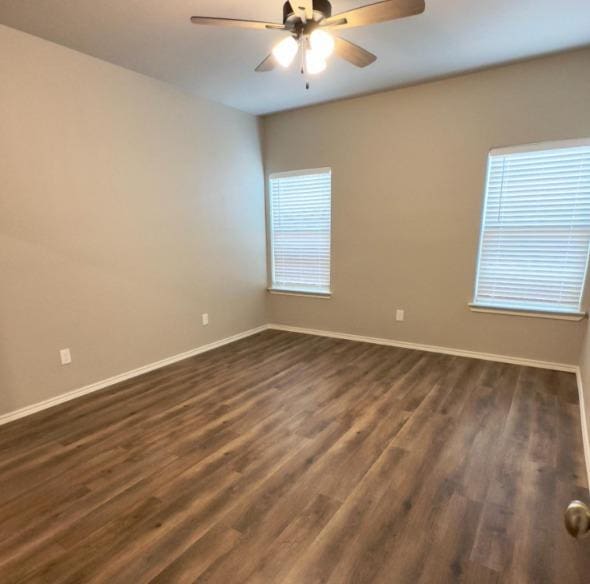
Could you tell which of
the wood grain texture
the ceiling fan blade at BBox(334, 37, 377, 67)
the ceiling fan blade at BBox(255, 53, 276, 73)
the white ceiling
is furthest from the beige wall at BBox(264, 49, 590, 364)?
the ceiling fan blade at BBox(255, 53, 276, 73)

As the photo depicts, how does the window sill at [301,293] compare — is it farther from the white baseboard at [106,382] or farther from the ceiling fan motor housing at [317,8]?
the ceiling fan motor housing at [317,8]

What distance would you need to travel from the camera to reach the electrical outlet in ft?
9.40

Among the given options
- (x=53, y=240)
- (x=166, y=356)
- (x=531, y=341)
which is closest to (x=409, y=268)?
(x=531, y=341)

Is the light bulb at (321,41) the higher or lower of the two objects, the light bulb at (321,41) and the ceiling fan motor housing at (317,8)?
the lower

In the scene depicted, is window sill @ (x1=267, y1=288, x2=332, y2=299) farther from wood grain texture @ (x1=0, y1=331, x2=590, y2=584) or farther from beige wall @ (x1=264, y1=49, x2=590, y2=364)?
wood grain texture @ (x1=0, y1=331, x2=590, y2=584)

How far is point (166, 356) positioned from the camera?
371 cm

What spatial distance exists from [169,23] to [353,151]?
2.24 metres

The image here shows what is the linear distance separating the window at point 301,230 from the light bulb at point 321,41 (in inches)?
87.9

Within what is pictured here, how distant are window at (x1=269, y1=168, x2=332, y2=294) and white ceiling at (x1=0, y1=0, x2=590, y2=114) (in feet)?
3.88

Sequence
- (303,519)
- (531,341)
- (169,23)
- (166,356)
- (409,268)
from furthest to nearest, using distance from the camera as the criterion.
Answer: (409,268) < (166,356) < (531,341) < (169,23) < (303,519)

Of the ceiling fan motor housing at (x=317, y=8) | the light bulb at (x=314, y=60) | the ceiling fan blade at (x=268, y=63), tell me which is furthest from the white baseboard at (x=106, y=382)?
the ceiling fan motor housing at (x=317, y=8)

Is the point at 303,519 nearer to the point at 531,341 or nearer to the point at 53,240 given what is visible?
the point at 53,240

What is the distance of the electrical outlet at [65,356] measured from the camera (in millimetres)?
2865

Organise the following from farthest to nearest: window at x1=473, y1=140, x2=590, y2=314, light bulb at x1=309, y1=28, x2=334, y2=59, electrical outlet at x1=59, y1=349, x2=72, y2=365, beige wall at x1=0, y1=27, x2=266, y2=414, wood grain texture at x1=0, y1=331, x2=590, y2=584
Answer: window at x1=473, y1=140, x2=590, y2=314 → electrical outlet at x1=59, y1=349, x2=72, y2=365 → beige wall at x1=0, y1=27, x2=266, y2=414 → light bulb at x1=309, y1=28, x2=334, y2=59 → wood grain texture at x1=0, y1=331, x2=590, y2=584
